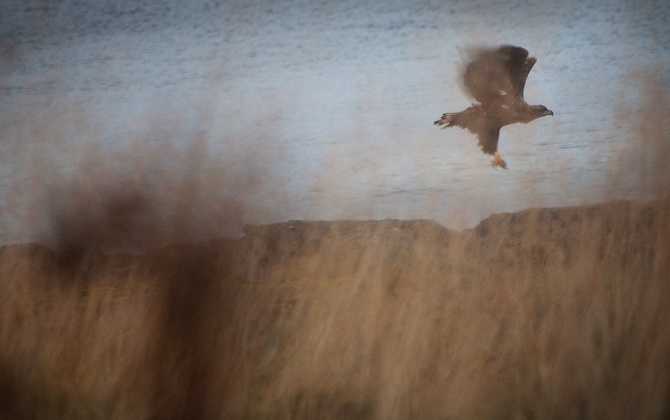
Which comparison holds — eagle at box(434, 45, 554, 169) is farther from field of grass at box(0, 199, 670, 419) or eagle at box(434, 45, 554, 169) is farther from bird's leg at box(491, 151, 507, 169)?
field of grass at box(0, 199, 670, 419)

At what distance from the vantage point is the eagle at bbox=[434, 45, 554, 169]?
95.8 inches

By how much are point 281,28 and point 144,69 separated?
19.1 inches

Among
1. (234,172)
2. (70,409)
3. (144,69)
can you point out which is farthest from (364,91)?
(70,409)

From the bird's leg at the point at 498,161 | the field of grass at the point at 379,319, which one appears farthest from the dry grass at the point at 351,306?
the bird's leg at the point at 498,161

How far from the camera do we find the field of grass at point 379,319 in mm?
2408

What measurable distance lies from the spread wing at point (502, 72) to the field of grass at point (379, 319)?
1.34 feet

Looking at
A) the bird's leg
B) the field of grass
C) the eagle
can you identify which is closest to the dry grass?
the field of grass

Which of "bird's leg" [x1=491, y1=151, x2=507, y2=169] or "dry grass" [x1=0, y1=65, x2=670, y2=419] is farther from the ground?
"bird's leg" [x1=491, y1=151, x2=507, y2=169]

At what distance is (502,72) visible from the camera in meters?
2.45

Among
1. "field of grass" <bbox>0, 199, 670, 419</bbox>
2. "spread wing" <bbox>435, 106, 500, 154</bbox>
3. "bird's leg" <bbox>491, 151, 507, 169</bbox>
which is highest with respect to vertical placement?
"spread wing" <bbox>435, 106, 500, 154</bbox>

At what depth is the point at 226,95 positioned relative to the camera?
8.08 ft

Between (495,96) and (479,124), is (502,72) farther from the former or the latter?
(479,124)

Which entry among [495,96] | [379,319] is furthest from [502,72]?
[379,319]

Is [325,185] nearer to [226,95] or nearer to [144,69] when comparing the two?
[226,95]
